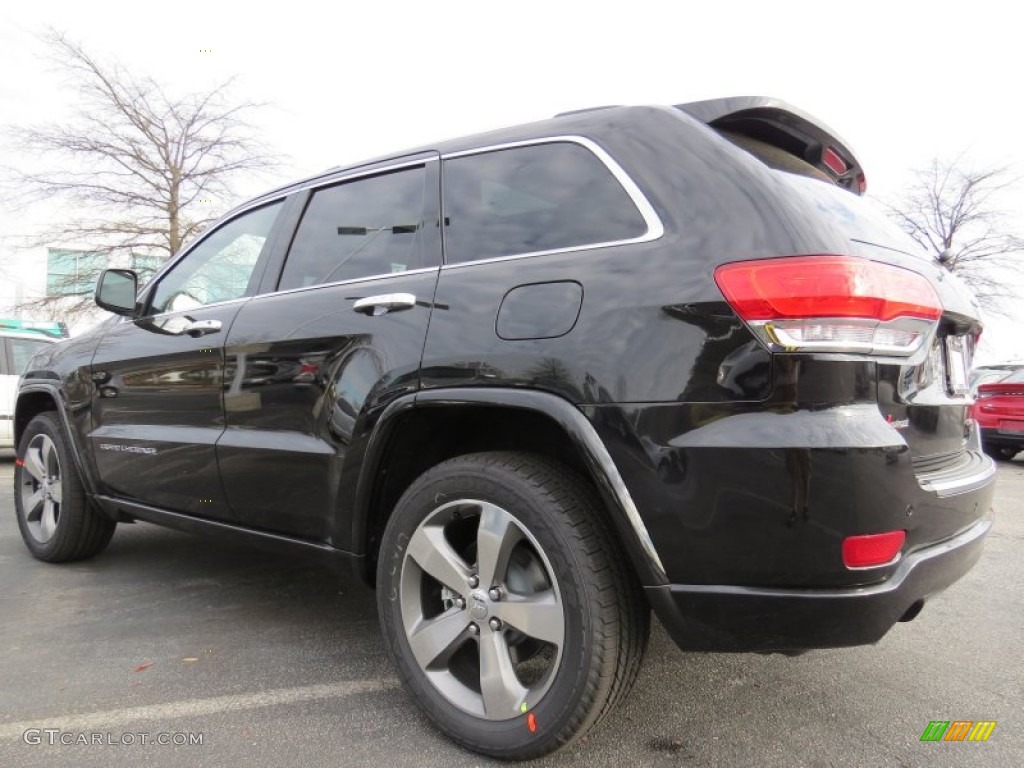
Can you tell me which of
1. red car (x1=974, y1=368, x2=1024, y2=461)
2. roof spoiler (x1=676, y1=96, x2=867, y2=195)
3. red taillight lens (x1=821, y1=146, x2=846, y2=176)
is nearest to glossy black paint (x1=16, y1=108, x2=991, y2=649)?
roof spoiler (x1=676, y1=96, x2=867, y2=195)

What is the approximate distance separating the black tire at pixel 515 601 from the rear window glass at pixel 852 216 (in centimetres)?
96

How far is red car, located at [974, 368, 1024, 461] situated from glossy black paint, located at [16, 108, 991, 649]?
356 inches

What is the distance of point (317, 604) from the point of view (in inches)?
135

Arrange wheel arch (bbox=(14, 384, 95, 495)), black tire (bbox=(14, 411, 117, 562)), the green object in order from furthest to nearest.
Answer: the green object
black tire (bbox=(14, 411, 117, 562))
wheel arch (bbox=(14, 384, 95, 495))

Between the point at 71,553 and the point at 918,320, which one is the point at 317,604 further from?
the point at 918,320

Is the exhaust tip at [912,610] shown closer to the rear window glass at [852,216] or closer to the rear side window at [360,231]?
the rear window glass at [852,216]

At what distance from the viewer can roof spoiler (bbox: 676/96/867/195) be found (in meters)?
2.11

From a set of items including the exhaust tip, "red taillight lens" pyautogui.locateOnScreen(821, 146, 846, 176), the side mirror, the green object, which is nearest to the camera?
the exhaust tip

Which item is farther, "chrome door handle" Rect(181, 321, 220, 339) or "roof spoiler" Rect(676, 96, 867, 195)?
"chrome door handle" Rect(181, 321, 220, 339)

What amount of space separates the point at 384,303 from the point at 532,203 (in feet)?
1.86

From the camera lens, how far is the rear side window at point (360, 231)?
8.37 ft

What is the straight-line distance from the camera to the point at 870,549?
165 centimetres

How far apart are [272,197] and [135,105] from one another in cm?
1679

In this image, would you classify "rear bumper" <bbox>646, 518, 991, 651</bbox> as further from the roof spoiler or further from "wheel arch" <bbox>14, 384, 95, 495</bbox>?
"wheel arch" <bbox>14, 384, 95, 495</bbox>
